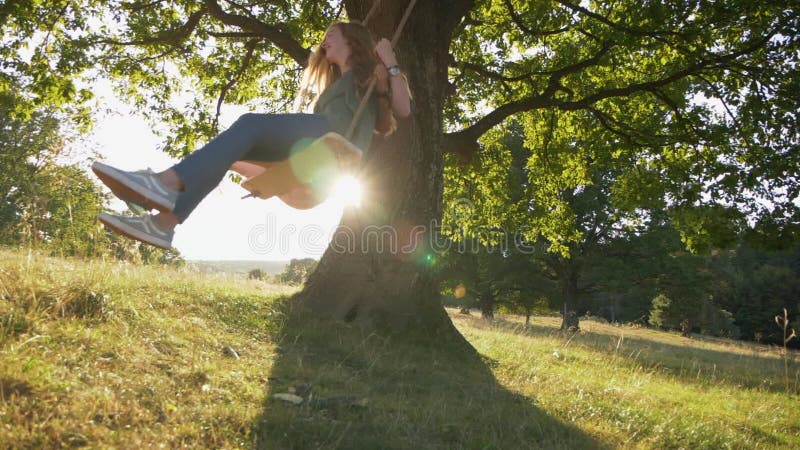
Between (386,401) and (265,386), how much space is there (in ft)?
2.96

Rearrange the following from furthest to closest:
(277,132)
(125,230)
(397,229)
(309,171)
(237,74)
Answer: (237,74) < (397,229) < (309,171) < (277,132) < (125,230)

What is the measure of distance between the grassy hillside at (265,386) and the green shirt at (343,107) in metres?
1.95

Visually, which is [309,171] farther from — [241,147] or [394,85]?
[394,85]

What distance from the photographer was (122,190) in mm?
3055

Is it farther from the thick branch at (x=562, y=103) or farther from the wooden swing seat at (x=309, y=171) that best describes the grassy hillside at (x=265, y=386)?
the thick branch at (x=562, y=103)

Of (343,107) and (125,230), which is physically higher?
(343,107)

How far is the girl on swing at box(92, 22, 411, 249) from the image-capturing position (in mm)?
3068

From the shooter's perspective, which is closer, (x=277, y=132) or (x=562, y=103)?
(x=277, y=132)

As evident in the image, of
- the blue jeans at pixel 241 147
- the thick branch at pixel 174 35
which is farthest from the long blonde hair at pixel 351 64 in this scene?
the thick branch at pixel 174 35

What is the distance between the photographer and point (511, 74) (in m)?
12.1

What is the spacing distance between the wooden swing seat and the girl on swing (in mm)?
110

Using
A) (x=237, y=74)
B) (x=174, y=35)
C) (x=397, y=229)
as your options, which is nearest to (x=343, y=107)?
(x=397, y=229)

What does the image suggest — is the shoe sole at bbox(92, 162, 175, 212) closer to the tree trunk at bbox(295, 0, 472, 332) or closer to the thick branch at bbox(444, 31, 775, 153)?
the tree trunk at bbox(295, 0, 472, 332)

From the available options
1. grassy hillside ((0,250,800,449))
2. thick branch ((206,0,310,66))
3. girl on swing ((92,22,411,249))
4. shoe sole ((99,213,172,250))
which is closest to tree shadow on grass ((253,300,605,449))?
grassy hillside ((0,250,800,449))
